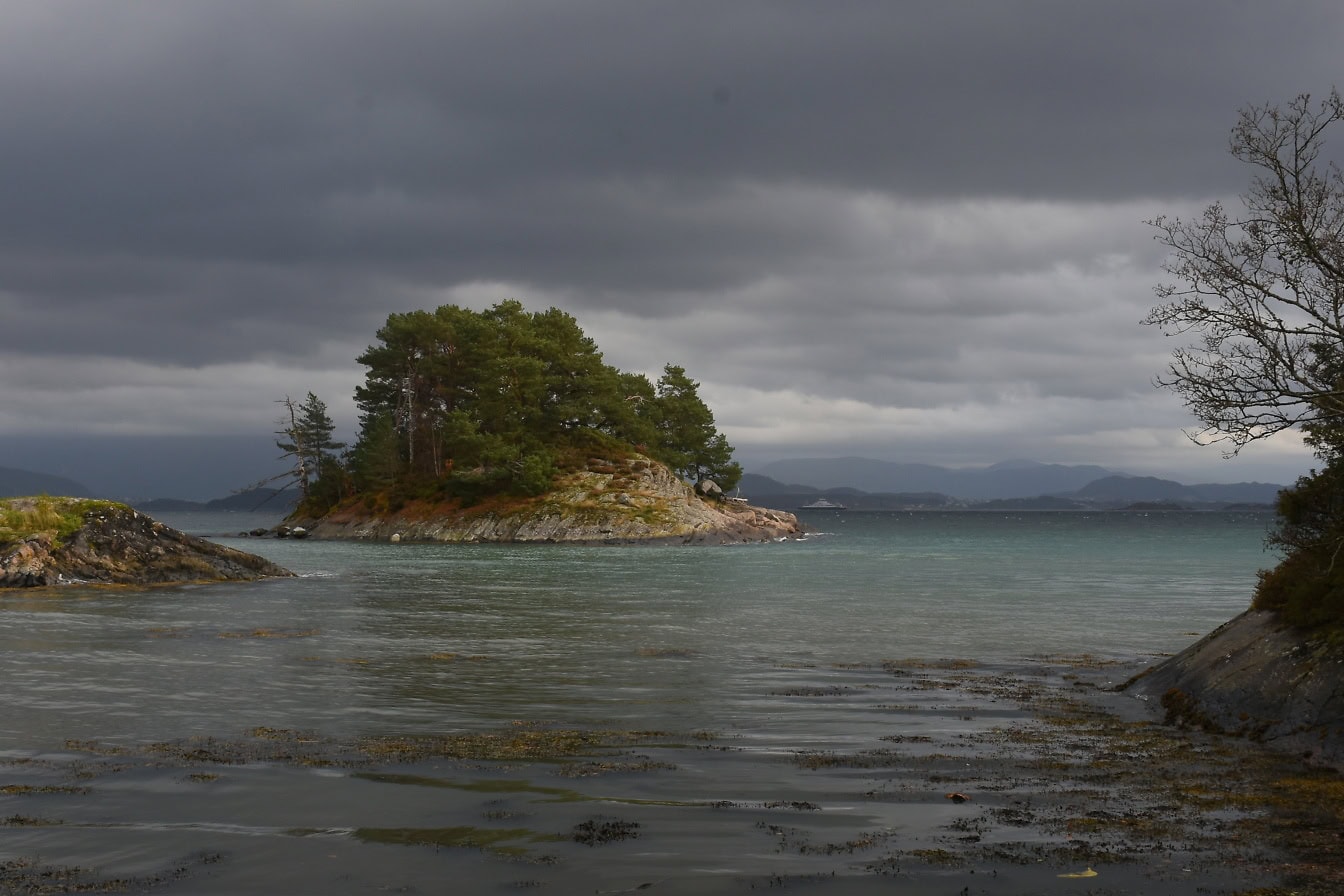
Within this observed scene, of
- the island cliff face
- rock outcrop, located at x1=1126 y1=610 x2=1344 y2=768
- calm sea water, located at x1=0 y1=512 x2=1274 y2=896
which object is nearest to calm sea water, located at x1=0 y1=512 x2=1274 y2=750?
calm sea water, located at x1=0 y1=512 x2=1274 y2=896

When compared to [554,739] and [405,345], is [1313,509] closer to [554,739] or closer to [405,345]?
[554,739]

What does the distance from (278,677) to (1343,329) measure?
18.4 meters

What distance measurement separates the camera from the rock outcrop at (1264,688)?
42.1 ft

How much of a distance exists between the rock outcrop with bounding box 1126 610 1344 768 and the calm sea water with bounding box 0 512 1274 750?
6586 mm

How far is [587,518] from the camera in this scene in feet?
322

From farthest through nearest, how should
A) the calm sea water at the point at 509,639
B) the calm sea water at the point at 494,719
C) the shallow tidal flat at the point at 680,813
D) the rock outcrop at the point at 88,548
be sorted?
the rock outcrop at the point at 88,548, the calm sea water at the point at 509,639, the calm sea water at the point at 494,719, the shallow tidal flat at the point at 680,813

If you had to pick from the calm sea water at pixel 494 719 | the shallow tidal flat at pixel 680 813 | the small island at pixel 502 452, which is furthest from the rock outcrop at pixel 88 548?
the small island at pixel 502 452

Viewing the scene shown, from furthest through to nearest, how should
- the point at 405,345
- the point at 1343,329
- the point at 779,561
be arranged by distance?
the point at 405,345 < the point at 779,561 < the point at 1343,329

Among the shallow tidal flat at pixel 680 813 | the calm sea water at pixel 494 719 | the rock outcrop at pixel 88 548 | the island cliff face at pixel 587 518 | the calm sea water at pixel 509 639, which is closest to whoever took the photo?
the shallow tidal flat at pixel 680 813

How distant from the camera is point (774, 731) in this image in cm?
1427

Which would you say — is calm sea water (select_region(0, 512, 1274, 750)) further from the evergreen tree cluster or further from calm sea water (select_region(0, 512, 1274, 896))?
the evergreen tree cluster

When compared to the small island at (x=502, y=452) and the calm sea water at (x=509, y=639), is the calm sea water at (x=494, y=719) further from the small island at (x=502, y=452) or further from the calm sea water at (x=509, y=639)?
the small island at (x=502, y=452)

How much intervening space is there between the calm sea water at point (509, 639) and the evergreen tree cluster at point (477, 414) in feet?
170

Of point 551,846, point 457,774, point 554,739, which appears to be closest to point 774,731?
point 554,739
